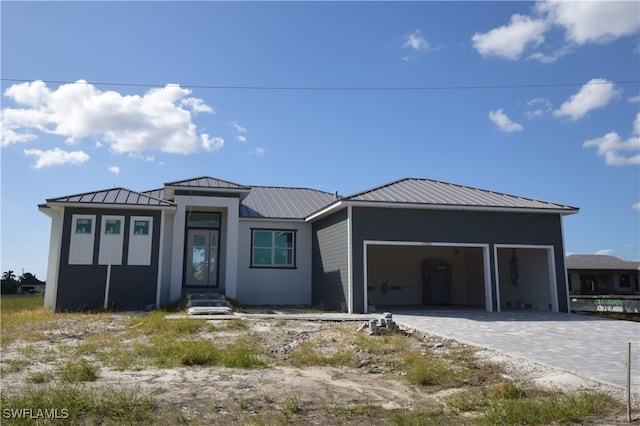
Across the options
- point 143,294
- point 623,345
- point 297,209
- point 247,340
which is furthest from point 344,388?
point 297,209

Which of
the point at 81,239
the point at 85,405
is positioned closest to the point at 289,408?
the point at 85,405

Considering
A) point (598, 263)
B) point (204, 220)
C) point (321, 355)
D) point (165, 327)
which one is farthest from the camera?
point (598, 263)

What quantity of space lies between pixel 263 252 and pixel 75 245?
6.28 meters

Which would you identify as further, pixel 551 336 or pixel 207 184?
pixel 207 184

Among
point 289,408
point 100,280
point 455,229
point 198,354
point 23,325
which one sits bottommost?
point 289,408

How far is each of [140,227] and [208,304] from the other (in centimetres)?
357

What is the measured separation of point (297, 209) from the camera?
20.4m

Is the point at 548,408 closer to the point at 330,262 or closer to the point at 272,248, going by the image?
the point at 330,262

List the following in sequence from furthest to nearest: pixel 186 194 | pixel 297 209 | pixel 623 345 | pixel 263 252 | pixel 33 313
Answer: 1. pixel 297 209
2. pixel 263 252
3. pixel 186 194
4. pixel 33 313
5. pixel 623 345

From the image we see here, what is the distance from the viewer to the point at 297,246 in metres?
19.3

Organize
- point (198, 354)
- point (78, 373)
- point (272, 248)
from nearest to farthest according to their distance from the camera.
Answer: point (78, 373), point (198, 354), point (272, 248)

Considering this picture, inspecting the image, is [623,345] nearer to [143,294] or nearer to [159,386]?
[159,386]

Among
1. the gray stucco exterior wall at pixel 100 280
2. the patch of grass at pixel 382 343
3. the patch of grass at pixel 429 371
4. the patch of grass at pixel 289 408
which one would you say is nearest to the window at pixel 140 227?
the gray stucco exterior wall at pixel 100 280

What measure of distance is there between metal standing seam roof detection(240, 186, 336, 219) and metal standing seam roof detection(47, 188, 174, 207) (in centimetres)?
343
